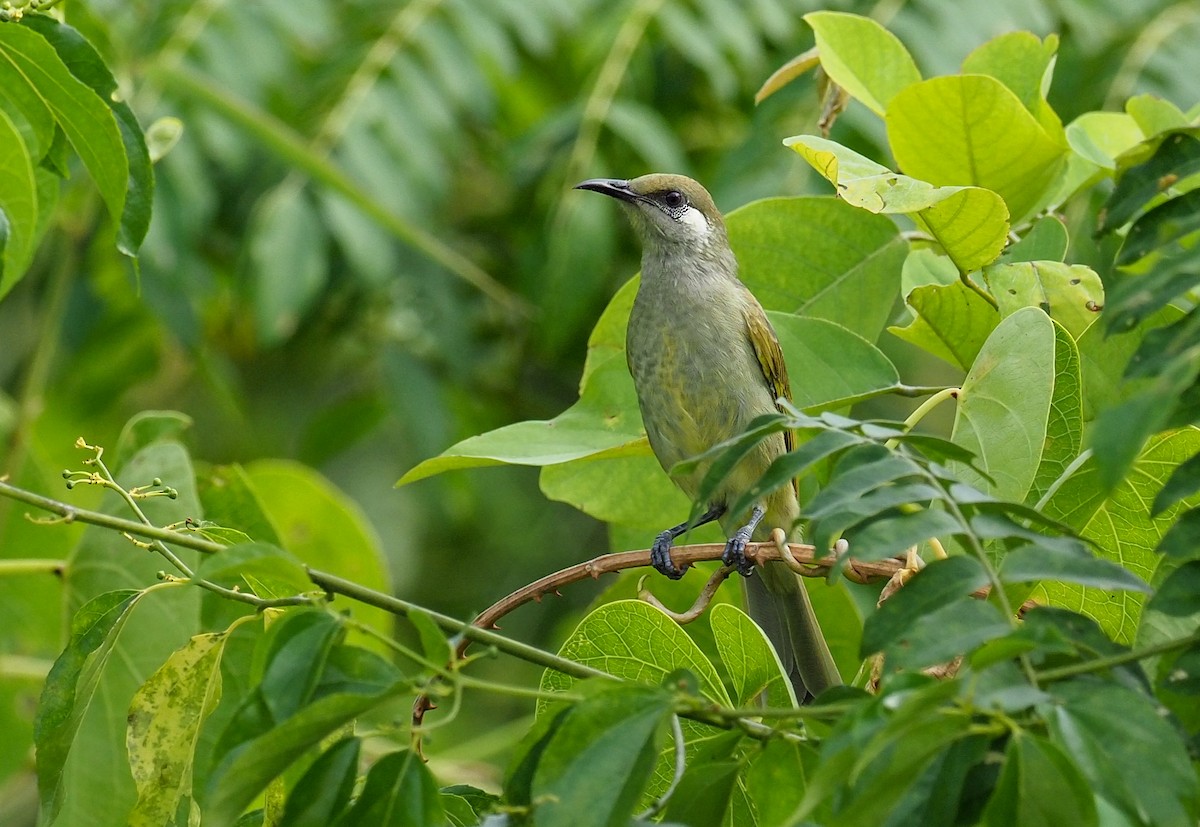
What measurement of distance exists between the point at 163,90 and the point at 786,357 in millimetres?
2824

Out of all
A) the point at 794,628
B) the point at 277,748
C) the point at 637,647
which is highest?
the point at 277,748

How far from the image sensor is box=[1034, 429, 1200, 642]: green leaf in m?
1.77

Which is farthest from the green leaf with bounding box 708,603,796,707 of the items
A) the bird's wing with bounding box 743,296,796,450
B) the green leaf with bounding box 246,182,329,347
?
the green leaf with bounding box 246,182,329,347

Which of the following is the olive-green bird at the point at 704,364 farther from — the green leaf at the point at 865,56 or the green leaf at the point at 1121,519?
the green leaf at the point at 1121,519

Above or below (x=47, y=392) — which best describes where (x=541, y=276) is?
above

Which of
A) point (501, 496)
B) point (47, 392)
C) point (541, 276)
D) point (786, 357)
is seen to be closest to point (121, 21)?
point (47, 392)

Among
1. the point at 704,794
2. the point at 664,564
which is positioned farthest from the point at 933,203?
the point at 704,794

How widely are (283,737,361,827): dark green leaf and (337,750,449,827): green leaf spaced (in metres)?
0.02

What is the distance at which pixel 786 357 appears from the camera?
2.25 m

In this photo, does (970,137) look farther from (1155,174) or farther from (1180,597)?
(1180,597)

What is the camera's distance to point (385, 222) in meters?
3.31

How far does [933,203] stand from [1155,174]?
Answer: 41 centimetres

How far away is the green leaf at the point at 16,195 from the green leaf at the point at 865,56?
131cm

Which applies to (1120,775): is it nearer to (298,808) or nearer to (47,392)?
(298,808)
